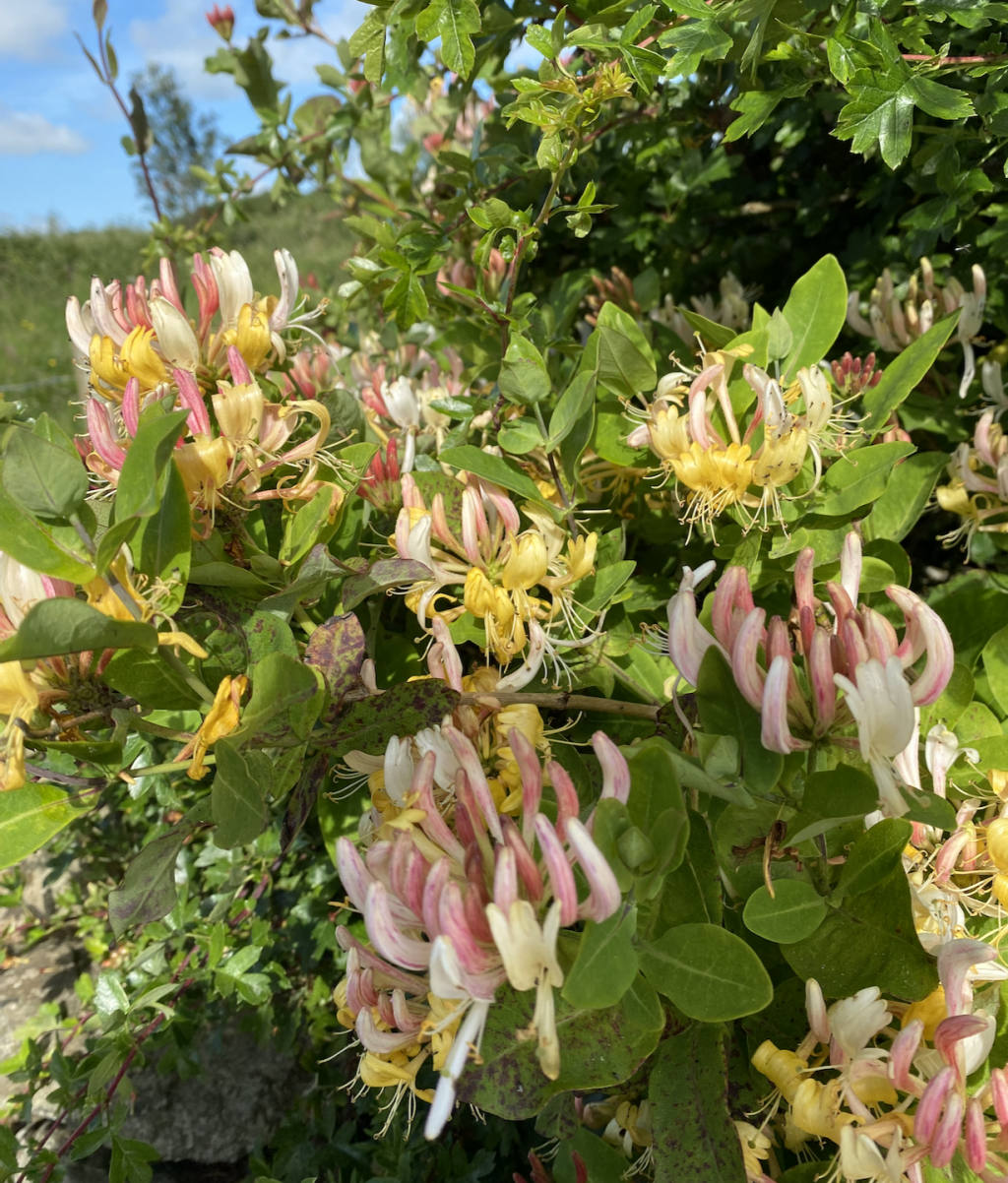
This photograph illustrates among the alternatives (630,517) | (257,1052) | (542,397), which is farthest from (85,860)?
(542,397)

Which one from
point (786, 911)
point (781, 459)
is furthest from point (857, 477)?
point (786, 911)

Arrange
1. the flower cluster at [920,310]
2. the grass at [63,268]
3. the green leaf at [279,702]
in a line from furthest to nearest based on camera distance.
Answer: the grass at [63,268] < the flower cluster at [920,310] < the green leaf at [279,702]

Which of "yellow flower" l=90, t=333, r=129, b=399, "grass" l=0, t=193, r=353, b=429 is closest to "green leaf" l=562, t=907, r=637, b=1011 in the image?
"yellow flower" l=90, t=333, r=129, b=399

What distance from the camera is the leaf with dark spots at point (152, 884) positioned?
0.60 metres

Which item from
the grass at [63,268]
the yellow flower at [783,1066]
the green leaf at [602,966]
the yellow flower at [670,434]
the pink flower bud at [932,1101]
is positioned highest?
the grass at [63,268]

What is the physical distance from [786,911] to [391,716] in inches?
12.7

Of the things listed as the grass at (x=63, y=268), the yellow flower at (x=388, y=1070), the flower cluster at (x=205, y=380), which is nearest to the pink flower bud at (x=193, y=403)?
the flower cluster at (x=205, y=380)

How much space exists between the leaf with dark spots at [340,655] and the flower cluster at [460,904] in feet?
0.28

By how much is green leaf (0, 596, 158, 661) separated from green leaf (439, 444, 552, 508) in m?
0.33

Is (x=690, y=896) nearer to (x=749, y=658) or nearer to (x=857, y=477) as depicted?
(x=749, y=658)

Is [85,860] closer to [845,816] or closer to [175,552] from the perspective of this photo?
[175,552]

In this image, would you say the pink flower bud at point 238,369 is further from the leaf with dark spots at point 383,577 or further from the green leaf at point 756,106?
the green leaf at point 756,106

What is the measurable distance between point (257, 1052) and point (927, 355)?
1637 mm

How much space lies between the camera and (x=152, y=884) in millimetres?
601
